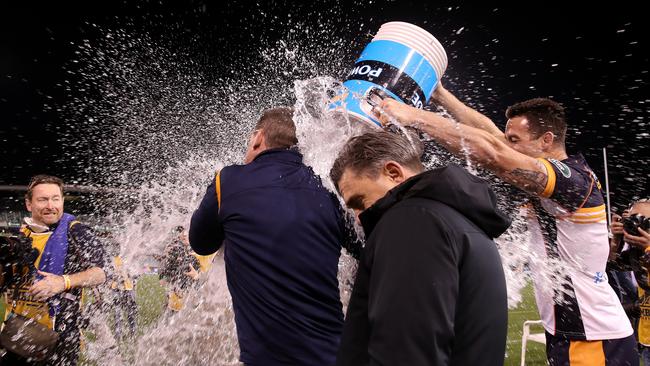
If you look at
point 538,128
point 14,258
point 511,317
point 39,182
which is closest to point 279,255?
point 538,128

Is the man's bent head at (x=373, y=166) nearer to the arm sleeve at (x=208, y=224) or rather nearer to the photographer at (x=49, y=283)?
the arm sleeve at (x=208, y=224)

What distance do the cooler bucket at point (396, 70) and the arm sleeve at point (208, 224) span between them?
2.67 feet

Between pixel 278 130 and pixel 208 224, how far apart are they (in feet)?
1.95

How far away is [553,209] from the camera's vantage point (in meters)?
2.72

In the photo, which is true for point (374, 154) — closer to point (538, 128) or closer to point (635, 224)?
point (538, 128)

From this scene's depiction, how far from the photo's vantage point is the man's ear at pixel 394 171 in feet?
4.66

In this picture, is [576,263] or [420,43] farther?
[576,263]

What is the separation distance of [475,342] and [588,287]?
1919 millimetres

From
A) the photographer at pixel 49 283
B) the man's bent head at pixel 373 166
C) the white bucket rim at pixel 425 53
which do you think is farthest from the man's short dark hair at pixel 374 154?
the photographer at pixel 49 283

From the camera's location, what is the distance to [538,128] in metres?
2.93

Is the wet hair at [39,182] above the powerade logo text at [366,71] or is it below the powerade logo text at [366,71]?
below

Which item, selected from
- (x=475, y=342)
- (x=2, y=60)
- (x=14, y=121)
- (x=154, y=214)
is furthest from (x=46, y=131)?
(x=475, y=342)

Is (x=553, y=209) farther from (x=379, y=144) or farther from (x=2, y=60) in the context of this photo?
(x=2, y=60)

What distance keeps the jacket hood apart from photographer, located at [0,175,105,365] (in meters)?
3.49
